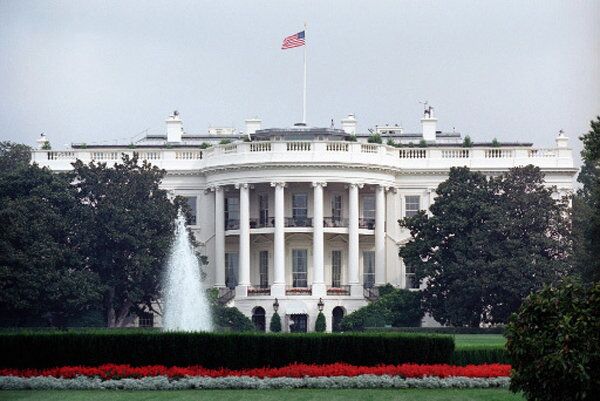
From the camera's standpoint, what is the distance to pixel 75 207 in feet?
245

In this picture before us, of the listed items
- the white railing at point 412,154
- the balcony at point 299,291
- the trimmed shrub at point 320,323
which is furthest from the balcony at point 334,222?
the trimmed shrub at point 320,323

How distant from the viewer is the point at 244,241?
82.8 metres

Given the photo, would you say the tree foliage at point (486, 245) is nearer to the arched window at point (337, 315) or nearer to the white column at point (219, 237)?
the arched window at point (337, 315)

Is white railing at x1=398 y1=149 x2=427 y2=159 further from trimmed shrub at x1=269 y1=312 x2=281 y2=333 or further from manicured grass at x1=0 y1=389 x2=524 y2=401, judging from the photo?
manicured grass at x1=0 y1=389 x2=524 y2=401

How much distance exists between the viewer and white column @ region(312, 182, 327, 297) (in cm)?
8162

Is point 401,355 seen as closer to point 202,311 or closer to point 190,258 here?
point 202,311

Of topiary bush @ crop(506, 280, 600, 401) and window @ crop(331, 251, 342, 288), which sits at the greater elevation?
window @ crop(331, 251, 342, 288)

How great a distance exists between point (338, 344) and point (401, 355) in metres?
1.60

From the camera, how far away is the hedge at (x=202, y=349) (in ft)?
133

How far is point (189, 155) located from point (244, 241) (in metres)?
6.91

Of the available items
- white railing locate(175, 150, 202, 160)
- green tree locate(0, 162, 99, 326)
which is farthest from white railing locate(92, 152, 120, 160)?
green tree locate(0, 162, 99, 326)

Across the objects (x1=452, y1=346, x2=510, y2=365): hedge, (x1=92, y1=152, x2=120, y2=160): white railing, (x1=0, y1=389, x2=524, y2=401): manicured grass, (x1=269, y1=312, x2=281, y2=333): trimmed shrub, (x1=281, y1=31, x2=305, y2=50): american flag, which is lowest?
(x1=0, y1=389, x2=524, y2=401): manicured grass

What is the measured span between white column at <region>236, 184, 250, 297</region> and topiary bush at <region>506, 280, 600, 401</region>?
50.6 m

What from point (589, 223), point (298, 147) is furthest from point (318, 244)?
point (589, 223)
